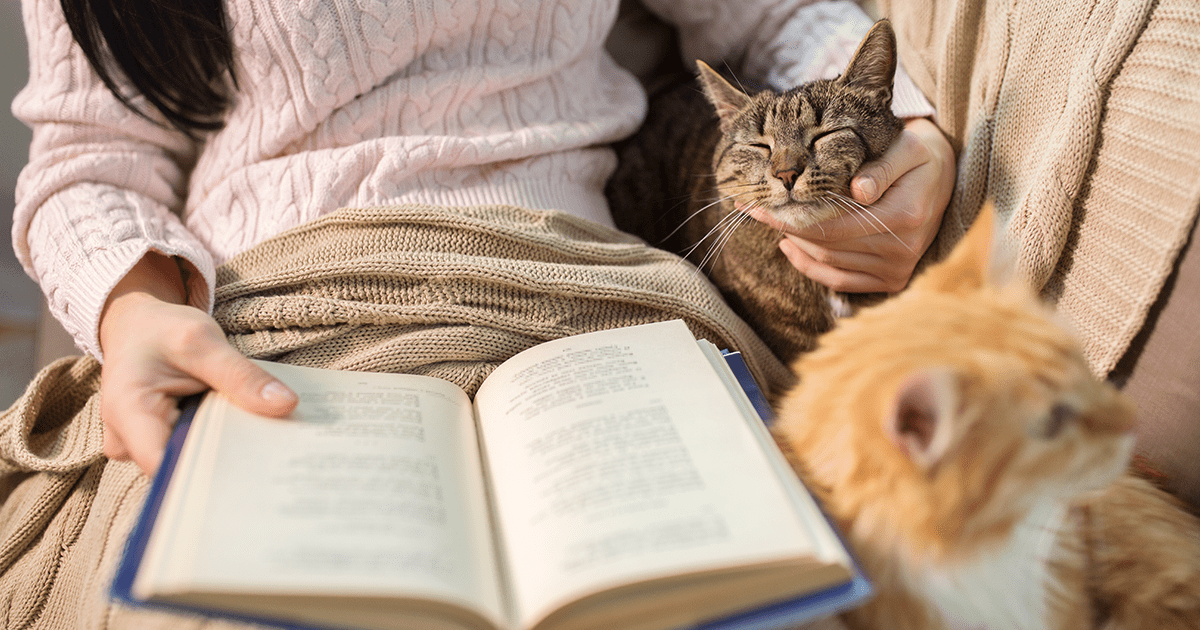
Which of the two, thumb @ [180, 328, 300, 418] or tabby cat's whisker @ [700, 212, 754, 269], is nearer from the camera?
thumb @ [180, 328, 300, 418]

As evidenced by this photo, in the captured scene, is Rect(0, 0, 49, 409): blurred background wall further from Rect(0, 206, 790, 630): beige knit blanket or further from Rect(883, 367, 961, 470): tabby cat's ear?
Rect(883, 367, 961, 470): tabby cat's ear


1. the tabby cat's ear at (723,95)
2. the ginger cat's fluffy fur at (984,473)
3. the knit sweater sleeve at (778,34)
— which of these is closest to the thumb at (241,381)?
the ginger cat's fluffy fur at (984,473)

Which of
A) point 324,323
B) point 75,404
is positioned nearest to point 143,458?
point 324,323

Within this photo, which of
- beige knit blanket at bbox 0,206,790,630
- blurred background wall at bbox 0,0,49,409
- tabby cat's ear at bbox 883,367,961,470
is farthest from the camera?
blurred background wall at bbox 0,0,49,409

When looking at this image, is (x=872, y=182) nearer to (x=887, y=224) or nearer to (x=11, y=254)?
(x=887, y=224)

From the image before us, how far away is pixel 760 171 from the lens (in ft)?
3.49

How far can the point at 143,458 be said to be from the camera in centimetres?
64

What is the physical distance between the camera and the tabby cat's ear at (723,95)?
3.74 feet

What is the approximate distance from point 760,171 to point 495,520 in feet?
2.38

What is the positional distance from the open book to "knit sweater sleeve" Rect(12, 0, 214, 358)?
1.21 feet

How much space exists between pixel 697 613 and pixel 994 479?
0.83 feet

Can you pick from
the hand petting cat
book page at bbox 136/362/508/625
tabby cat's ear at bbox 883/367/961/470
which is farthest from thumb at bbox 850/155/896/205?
book page at bbox 136/362/508/625

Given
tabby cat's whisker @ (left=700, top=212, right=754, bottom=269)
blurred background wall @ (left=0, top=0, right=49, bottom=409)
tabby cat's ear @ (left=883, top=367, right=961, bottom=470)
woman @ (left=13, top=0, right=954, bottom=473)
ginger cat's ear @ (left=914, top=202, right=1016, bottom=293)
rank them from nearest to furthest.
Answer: tabby cat's ear @ (left=883, top=367, right=961, bottom=470)
ginger cat's ear @ (left=914, top=202, right=1016, bottom=293)
woman @ (left=13, top=0, right=954, bottom=473)
tabby cat's whisker @ (left=700, top=212, right=754, bottom=269)
blurred background wall @ (left=0, top=0, right=49, bottom=409)

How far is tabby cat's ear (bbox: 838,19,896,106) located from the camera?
947 millimetres
